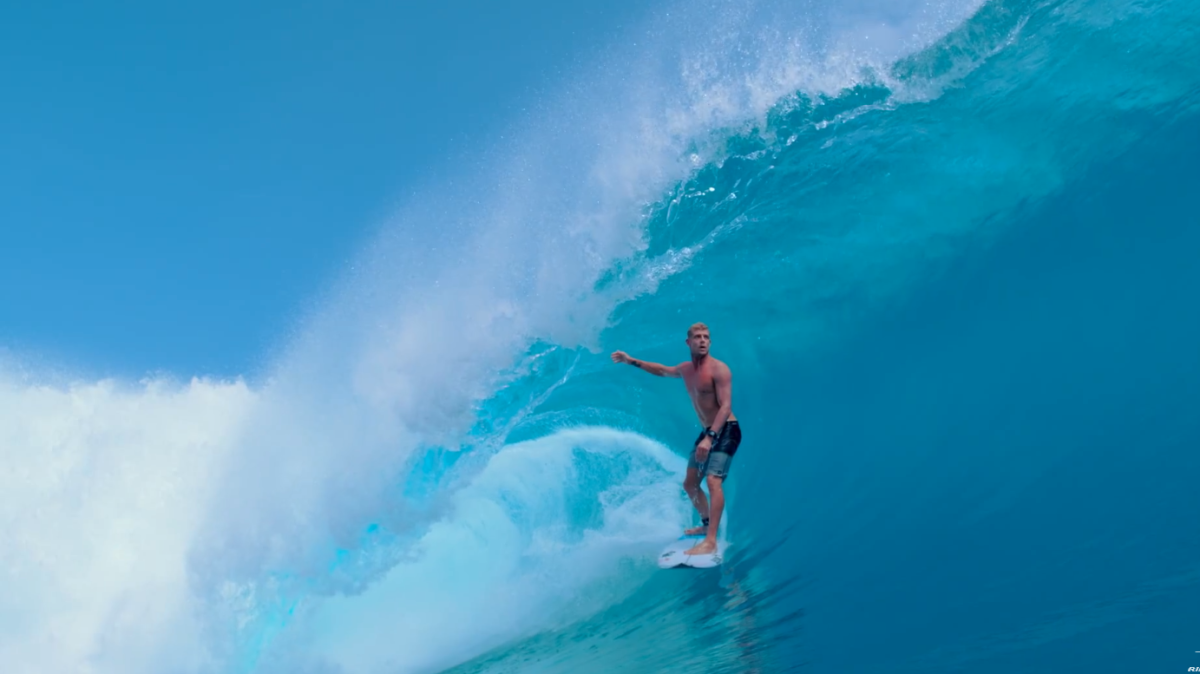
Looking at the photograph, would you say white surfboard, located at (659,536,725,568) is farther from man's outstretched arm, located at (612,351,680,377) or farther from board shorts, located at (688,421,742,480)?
man's outstretched arm, located at (612,351,680,377)

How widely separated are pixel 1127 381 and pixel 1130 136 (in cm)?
335

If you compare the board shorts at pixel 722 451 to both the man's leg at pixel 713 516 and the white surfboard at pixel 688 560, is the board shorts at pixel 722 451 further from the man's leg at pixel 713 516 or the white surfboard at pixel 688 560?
the white surfboard at pixel 688 560

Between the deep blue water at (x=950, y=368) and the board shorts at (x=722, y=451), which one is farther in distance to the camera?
the board shorts at (x=722, y=451)

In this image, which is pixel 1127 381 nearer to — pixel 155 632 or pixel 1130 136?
pixel 1130 136

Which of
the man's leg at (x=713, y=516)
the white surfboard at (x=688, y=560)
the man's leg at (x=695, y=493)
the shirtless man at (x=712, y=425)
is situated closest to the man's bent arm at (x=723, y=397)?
the shirtless man at (x=712, y=425)

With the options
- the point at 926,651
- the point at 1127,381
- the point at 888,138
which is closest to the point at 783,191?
the point at 888,138

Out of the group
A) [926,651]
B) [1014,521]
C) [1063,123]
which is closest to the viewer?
[926,651]

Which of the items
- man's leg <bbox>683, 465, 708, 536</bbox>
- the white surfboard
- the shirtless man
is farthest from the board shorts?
the white surfboard

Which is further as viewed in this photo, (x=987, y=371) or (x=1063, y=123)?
(x=1063, y=123)

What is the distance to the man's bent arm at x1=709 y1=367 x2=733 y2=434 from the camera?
5.39 m

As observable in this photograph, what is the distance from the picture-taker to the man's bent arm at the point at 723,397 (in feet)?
17.7

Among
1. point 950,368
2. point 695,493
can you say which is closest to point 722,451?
point 695,493

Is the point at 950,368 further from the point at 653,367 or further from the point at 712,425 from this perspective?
the point at 653,367

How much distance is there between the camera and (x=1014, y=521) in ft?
15.4
